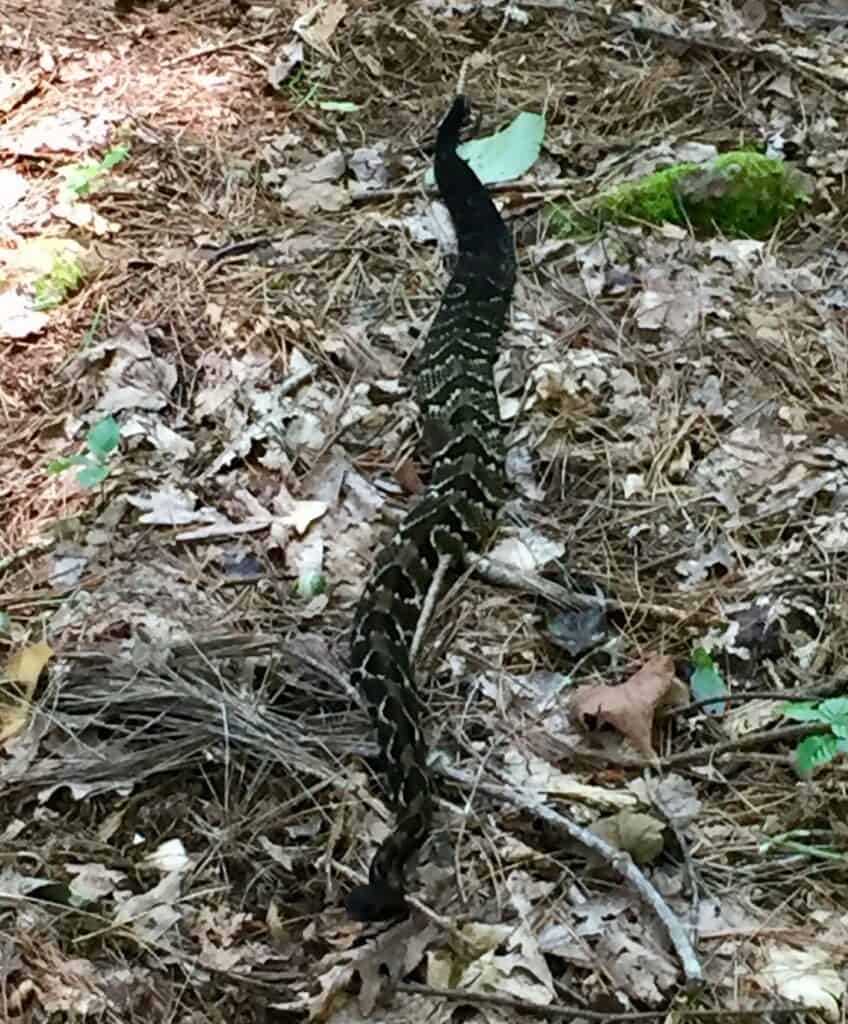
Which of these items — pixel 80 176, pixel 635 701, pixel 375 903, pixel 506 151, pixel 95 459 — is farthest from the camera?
pixel 506 151

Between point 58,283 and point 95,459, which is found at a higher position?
point 58,283

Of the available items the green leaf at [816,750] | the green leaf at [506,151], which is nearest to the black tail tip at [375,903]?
the green leaf at [816,750]

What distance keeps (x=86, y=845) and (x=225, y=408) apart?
155cm

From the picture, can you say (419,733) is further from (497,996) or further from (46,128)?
(46,128)

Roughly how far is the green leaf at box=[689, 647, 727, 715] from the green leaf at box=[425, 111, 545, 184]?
2.34 meters

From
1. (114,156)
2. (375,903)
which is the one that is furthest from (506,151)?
(375,903)

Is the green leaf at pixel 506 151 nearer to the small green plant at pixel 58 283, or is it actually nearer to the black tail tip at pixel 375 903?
the small green plant at pixel 58 283

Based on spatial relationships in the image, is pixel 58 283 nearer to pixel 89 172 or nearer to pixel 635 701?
pixel 89 172

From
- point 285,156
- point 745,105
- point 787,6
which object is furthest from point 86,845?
point 787,6

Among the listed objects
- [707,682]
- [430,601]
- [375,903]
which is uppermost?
[375,903]

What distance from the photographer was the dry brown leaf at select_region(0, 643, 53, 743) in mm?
3049

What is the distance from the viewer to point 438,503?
142 inches

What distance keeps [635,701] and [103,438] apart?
5.50 ft

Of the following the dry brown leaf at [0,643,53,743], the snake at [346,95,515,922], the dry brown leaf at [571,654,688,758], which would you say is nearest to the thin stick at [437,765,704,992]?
the snake at [346,95,515,922]
